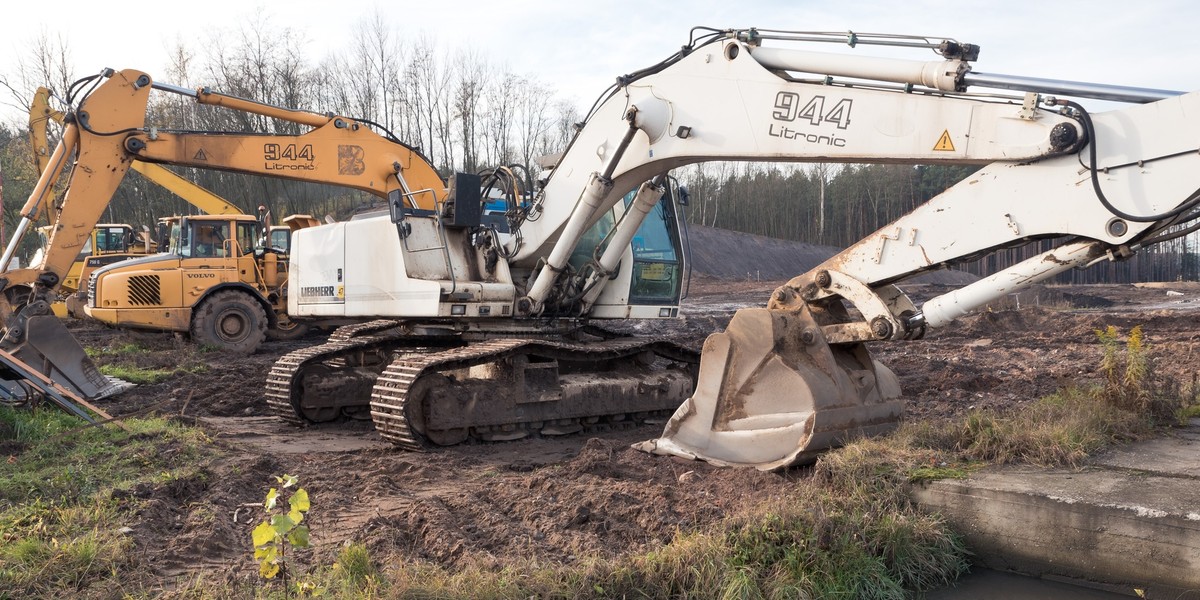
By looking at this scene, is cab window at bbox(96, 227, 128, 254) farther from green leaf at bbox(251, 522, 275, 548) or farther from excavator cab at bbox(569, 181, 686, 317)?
green leaf at bbox(251, 522, 275, 548)


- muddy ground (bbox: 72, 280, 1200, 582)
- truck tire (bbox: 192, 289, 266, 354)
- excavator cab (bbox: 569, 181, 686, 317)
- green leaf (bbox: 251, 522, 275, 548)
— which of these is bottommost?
muddy ground (bbox: 72, 280, 1200, 582)

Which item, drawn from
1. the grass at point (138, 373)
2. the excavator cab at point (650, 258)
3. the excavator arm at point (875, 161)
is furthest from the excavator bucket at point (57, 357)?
the excavator arm at point (875, 161)

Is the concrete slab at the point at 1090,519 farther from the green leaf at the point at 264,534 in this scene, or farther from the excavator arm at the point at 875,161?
the green leaf at the point at 264,534

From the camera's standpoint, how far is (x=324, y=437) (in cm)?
855

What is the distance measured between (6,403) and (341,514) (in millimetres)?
4392

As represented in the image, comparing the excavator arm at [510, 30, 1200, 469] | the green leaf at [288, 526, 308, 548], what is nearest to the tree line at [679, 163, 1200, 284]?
the excavator arm at [510, 30, 1200, 469]

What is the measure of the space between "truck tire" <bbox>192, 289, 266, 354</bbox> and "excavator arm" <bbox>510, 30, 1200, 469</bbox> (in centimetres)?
958

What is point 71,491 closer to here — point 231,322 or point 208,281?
point 231,322

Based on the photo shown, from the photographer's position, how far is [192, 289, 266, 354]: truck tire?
48.0 feet

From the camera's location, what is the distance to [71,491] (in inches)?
218

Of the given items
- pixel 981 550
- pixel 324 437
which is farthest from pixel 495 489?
pixel 324 437

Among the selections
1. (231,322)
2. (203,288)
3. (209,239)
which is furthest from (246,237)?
(231,322)

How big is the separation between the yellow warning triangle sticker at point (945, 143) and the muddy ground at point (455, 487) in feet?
6.88

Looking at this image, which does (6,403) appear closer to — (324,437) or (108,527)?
(324,437)
